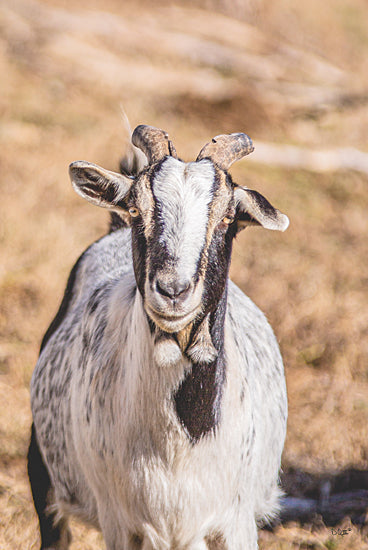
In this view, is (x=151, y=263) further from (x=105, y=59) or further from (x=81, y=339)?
(x=105, y=59)

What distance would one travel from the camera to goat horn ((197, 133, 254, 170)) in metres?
2.84

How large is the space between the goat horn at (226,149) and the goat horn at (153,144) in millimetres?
146

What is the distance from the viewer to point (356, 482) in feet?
17.5

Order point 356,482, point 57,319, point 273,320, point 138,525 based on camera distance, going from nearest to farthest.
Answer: point 138,525, point 57,319, point 356,482, point 273,320

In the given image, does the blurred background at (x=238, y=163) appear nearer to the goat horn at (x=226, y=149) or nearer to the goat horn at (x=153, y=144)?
the goat horn at (x=153, y=144)

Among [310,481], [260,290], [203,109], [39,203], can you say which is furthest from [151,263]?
[203,109]

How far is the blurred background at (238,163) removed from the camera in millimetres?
5789

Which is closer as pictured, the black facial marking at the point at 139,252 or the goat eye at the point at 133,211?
the black facial marking at the point at 139,252

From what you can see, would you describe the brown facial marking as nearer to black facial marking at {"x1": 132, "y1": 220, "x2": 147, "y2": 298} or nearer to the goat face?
the goat face

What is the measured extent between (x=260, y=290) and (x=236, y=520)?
4978 millimetres
